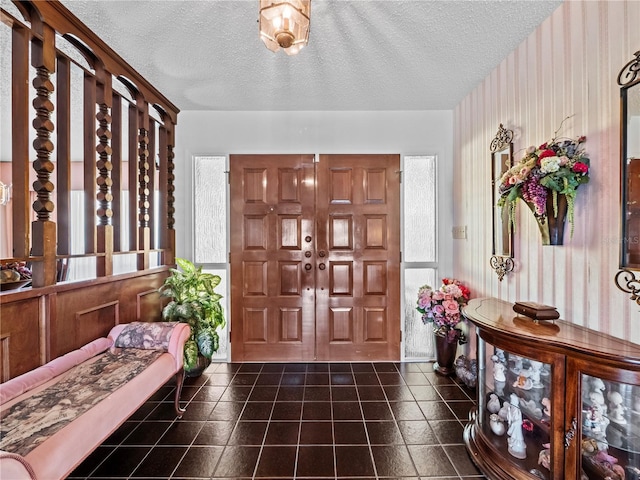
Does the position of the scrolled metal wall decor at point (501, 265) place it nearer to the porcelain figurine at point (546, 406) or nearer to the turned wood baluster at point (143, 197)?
the porcelain figurine at point (546, 406)

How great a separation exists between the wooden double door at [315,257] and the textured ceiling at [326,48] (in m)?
0.64

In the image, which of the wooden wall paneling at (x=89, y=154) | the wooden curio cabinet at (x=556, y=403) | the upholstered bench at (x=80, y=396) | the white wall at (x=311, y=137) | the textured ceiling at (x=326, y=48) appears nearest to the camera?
the upholstered bench at (x=80, y=396)

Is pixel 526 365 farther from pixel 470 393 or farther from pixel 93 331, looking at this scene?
pixel 93 331

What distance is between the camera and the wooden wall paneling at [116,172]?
237cm

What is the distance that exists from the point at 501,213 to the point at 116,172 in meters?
2.93

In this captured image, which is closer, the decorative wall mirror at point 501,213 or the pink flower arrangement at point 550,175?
the pink flower arrangement at point 550,175

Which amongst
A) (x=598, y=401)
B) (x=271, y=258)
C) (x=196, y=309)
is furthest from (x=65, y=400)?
(x=598, y=401)

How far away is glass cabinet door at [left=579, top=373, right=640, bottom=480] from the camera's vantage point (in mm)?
1287

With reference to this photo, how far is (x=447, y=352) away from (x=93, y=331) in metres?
2.89

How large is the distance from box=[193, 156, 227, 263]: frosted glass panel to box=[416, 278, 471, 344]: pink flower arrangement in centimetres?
211

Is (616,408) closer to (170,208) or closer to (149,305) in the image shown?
(149,305)

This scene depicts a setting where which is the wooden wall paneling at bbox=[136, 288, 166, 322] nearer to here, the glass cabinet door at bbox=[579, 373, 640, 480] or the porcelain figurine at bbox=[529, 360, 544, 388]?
the porcelain figurine at bbox=[529, 360, 544, 388]

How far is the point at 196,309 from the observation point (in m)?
2.75

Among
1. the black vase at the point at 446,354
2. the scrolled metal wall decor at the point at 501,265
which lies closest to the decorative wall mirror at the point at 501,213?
the scrolled metal wall decor at the point at 501,265
